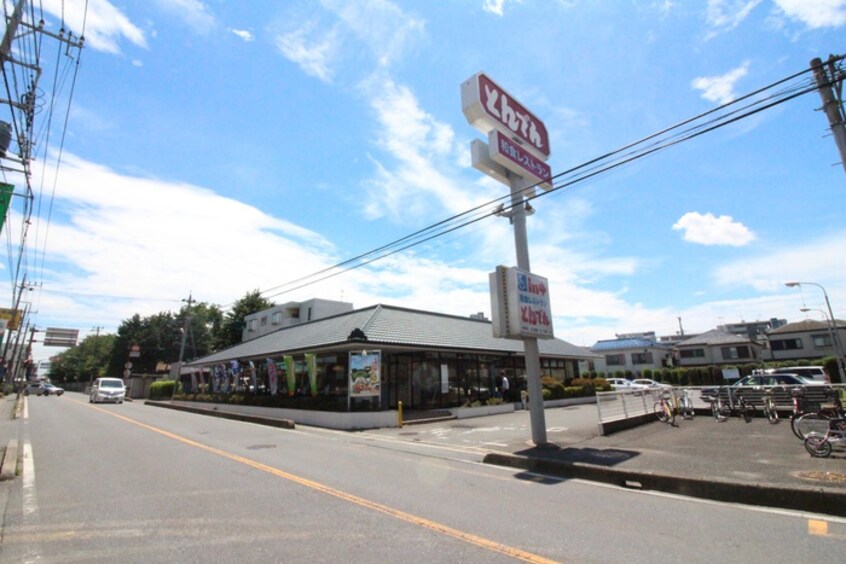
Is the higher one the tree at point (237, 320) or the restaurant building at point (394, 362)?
the tree at point (237, 320)

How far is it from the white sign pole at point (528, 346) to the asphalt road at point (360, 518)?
Result: 2419 mm

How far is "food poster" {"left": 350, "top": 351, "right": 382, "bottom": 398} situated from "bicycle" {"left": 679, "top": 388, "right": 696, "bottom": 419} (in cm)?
1188

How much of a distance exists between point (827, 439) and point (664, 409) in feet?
20.6

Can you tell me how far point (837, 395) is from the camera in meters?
11.5

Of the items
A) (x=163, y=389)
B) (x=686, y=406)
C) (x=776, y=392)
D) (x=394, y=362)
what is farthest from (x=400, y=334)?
(x=163, y=389)

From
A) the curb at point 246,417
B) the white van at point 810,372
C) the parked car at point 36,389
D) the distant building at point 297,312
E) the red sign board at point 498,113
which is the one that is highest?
the distant building at point 297,312

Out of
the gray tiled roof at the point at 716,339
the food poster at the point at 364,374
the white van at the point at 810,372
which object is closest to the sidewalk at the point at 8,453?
the food poster at the point at 364,374

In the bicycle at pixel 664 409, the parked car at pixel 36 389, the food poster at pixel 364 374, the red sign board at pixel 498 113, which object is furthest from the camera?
the parked car at pixel 36 389

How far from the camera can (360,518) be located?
17.7 ft

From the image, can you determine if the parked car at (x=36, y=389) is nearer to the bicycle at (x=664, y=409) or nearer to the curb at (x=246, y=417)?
the curb at (x=246, y=417)

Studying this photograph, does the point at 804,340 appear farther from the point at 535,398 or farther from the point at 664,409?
the point at 535,398

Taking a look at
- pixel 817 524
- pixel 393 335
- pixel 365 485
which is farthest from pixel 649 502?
pixel 393 335

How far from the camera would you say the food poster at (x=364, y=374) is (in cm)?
1751

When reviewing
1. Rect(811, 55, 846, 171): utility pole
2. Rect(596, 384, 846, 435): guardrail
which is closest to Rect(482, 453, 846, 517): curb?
Rect(596, 384, 846, 435): guardrail
